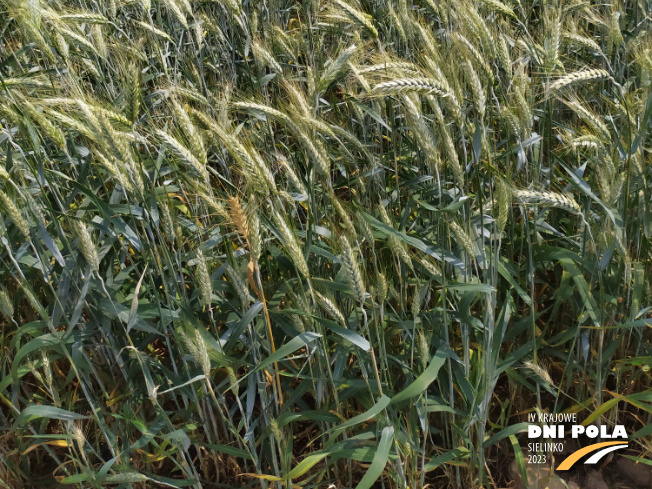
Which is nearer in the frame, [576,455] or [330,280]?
[330,280]

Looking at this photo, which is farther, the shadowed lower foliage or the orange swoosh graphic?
the orange swoosh graphic

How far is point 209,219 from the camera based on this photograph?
2.04 m

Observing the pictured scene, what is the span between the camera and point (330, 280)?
1.55m

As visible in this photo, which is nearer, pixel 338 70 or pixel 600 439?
pixel 338 70

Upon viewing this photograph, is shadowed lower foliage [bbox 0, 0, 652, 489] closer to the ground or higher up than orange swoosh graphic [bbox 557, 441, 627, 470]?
higher up

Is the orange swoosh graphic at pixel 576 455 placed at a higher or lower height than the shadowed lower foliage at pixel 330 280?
lower

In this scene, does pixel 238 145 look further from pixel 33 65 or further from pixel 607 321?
pixel 33 65

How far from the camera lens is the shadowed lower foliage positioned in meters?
1.50

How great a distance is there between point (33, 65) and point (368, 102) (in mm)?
1518

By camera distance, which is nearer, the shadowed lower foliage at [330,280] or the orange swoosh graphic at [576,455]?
the shadowed lower foliage at [330,280]

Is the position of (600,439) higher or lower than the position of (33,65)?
lower

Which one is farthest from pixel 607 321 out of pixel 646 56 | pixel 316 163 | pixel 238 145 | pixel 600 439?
pixel 238 145

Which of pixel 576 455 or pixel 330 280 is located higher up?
pixel 330 280

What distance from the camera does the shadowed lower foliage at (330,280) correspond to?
1499 millimetres
